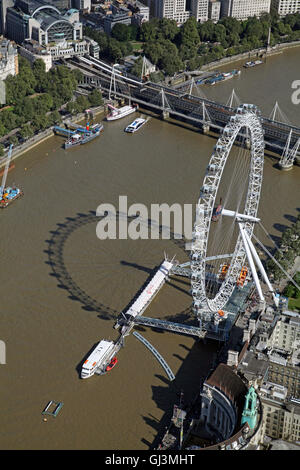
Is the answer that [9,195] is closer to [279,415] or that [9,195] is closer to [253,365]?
[253,365]

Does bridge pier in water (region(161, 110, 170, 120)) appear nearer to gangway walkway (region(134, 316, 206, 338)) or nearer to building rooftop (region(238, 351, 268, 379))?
gangway walkway (region(134, 316, 206, 338))

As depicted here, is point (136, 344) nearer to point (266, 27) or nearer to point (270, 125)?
point (270, 125)

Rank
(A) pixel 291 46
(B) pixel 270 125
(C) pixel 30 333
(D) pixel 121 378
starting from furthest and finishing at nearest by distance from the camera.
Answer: (A) pixel 291 46
(B) pixel 270 125
(C) pixel 30 333
(D) pixel 121 378

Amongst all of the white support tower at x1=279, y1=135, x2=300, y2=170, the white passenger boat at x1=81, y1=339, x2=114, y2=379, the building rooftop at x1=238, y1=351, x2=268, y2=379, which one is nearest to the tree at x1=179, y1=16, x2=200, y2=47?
the white support tower at x1=279, y1=135, x2=300, y2=170

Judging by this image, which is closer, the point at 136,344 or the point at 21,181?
the point at 136,344

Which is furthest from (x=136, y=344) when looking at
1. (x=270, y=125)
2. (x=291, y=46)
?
(x=291, y=46)

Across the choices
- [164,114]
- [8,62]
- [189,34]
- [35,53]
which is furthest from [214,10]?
[8,62]
